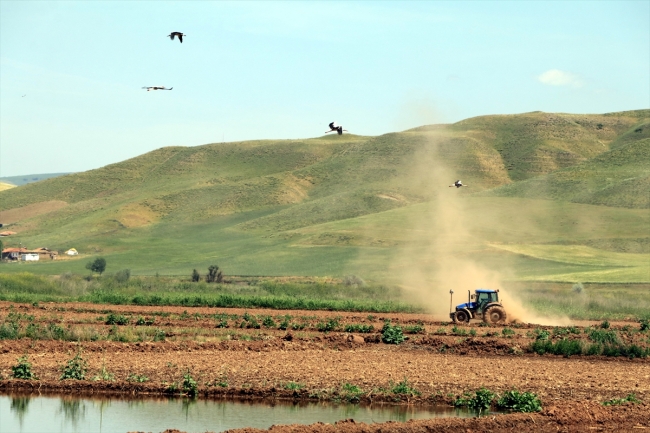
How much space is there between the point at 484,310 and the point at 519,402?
22.7 m

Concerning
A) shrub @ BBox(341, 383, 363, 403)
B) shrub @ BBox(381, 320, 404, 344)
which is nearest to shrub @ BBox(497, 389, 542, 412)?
shrub @ BBox(341, 383, 363, 403)

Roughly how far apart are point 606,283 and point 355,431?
6728cm

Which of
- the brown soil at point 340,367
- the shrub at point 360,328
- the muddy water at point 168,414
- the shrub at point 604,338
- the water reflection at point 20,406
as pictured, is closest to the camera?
the muddy water at point 168,414

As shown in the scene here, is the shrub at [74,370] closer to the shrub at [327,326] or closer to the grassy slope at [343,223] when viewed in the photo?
the shrub at [327,326]

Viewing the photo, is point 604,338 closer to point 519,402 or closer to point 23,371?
point 519,402

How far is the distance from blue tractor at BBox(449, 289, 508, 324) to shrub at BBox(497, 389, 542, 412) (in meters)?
22.0

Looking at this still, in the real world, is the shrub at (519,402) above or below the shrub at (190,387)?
below

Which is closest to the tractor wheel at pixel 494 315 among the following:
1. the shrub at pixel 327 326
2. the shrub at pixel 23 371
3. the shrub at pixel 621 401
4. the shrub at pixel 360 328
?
the shrub at pixel 360 328

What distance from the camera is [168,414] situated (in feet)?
77.6

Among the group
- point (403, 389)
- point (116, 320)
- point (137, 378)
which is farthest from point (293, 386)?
point (116, 320)

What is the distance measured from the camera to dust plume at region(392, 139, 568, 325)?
60.8 m

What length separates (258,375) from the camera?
2836 cm

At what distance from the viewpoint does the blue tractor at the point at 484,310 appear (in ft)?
157

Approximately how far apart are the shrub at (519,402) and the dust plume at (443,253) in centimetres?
2646
